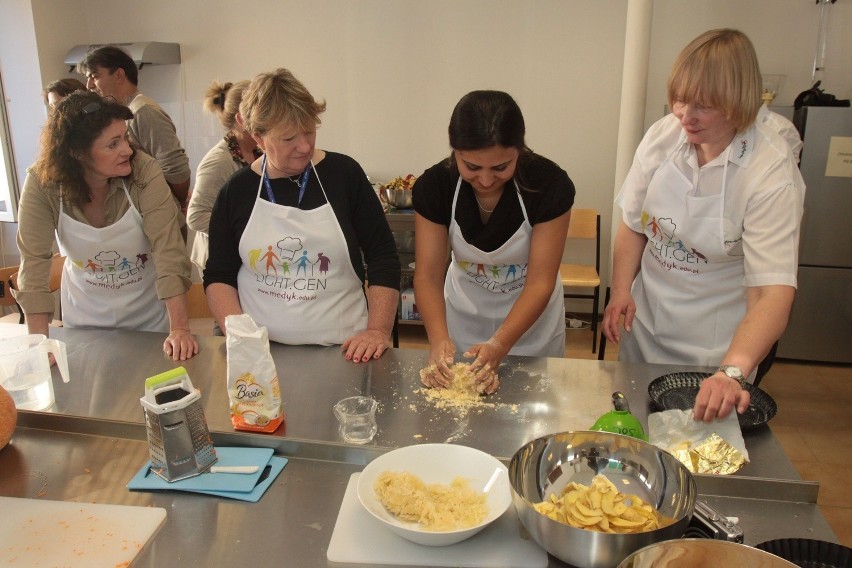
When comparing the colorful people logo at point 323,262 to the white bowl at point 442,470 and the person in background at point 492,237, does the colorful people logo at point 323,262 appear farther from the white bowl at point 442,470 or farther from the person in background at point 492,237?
the white bowl at point 442,470

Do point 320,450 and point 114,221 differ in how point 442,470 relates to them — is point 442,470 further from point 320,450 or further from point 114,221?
point 114,221

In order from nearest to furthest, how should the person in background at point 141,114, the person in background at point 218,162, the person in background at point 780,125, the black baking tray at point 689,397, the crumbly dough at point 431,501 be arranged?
the crumbly dough at point 431,501 < the black baking tray at point 689,397 < the person in background at point 780,125 < the person in background at point 218,162 < the person in background at point 141,114

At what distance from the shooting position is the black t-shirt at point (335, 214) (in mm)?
1921

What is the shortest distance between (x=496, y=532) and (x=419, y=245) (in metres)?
1.03

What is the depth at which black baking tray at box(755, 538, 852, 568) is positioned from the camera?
3.05 ft

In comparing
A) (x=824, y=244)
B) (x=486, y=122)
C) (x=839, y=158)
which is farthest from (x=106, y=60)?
(x=824, y=244)

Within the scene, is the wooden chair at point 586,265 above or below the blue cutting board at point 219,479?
below

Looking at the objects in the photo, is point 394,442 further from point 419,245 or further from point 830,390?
A: point 830,390

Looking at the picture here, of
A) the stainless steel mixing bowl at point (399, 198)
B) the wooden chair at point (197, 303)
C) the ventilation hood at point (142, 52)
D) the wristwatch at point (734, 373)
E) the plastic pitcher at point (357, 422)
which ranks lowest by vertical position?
the wooden chair at point (197, 303)

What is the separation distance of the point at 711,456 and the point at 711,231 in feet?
2.22

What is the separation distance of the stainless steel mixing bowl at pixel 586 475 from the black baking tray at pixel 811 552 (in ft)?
0.42

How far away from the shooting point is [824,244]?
3996mm

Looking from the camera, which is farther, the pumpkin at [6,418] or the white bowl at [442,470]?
the pumpkin at [6,418]

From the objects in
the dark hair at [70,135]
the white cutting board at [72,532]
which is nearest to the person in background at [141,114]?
the dark hair at [70,135]
